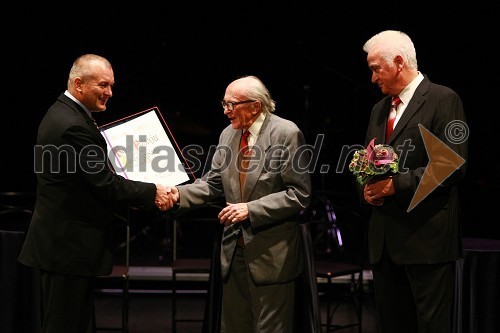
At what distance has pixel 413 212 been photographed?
2906mm

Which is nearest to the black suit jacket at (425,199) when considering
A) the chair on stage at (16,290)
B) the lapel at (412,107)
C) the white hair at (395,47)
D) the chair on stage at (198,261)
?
the lapel at (412,107)

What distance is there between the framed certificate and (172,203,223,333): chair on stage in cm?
25

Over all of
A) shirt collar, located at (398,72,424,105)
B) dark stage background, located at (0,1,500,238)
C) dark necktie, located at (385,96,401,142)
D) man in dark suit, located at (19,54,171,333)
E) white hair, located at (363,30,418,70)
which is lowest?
man in dark suit, located at (19,54,171,333)

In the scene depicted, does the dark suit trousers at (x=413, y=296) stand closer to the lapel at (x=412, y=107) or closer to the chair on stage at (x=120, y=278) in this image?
the lapel at (x=412, y=107)

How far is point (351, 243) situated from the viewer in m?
6.61

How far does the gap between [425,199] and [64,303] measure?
5.34ft

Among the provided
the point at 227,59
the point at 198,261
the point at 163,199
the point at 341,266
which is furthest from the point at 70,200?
the point at 227,59

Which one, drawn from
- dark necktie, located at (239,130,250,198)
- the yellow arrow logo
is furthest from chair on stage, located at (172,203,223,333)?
the yellow arrow logo

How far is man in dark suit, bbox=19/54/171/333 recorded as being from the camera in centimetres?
307

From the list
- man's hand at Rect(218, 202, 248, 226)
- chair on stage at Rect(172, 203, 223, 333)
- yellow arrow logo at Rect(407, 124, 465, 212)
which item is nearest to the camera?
yellow arrow logo at Rect(407, 124, 465, 212)

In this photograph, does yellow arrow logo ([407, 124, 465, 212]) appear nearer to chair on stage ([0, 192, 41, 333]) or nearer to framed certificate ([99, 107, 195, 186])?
framed certificate ([99, 107, 195, 186])

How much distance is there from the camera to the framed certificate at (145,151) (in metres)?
3.73

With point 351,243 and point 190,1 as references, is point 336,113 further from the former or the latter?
point 190,1

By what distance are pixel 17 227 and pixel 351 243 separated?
3405 millimetres
